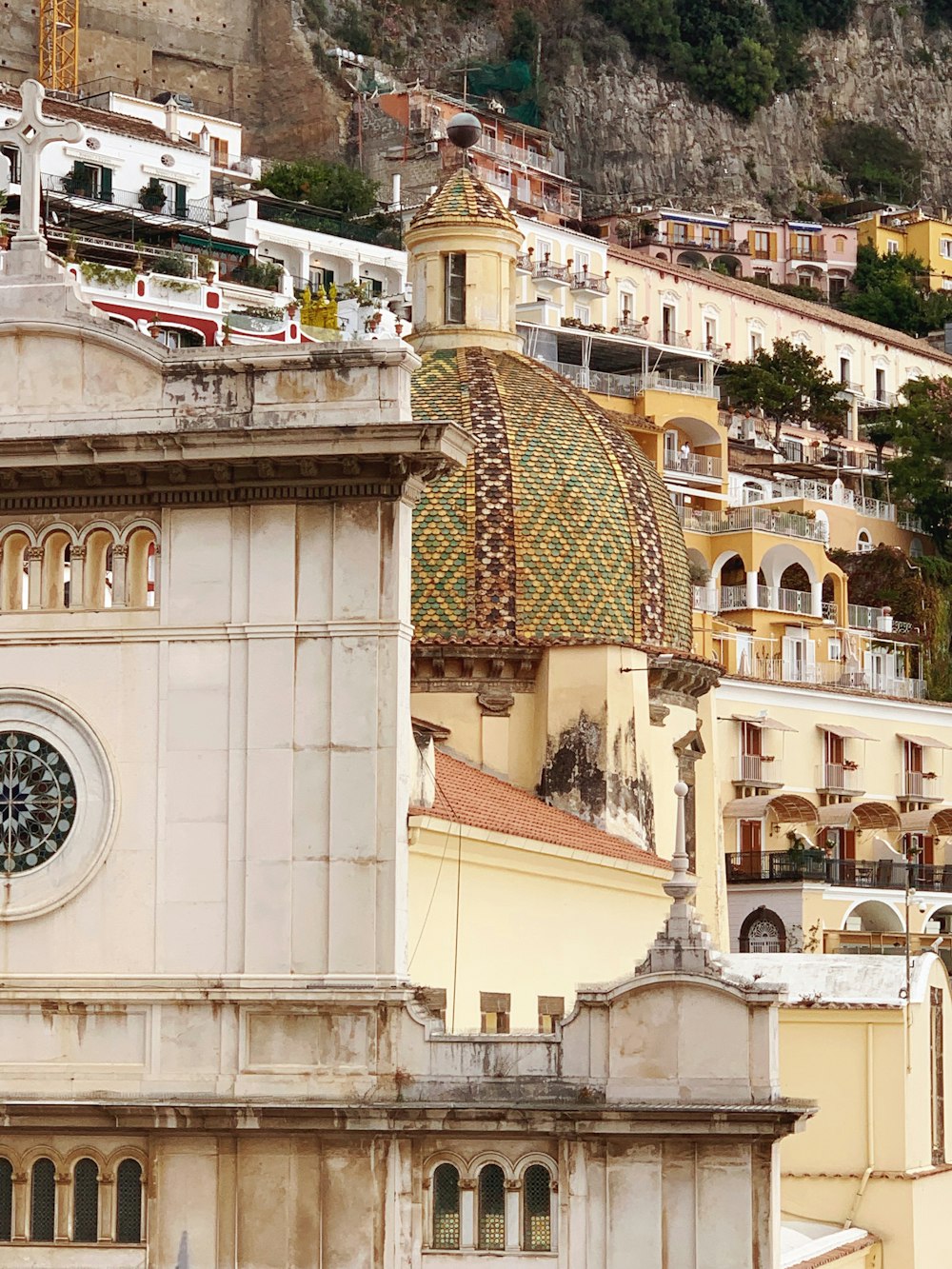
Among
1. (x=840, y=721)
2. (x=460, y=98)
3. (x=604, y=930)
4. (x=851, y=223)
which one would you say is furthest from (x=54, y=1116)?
(x=851, y=223)

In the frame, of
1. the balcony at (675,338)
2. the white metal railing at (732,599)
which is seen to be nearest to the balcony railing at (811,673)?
the white metal railing at (732,599)

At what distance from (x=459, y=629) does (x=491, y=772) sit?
1871 mm

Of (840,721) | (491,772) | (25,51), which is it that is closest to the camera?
(491,772)

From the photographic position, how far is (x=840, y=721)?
6675 cm

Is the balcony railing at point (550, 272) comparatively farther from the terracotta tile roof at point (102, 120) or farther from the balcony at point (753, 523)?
the balcony at point (753, 523)

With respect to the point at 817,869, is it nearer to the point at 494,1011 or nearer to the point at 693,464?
the point at 693,464

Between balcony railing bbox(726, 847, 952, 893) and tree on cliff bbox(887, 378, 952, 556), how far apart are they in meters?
23.0

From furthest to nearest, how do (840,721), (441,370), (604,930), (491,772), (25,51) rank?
(25,51) → (840,721) → (441,370) → (491,772) → (604,930)

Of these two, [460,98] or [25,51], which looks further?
[460,98]

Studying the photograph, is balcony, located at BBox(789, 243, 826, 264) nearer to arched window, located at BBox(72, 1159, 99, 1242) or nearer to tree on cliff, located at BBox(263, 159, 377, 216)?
tree on cliff, located at BBox(263, 159, 377, 216)

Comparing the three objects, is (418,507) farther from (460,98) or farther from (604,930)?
(460,98)

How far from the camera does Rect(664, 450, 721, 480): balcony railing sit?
78.4 m

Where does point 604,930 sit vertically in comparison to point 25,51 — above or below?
below

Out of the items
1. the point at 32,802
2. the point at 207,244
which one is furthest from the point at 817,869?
the point at 32,802
